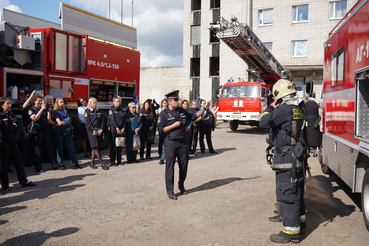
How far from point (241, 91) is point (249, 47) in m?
2.34

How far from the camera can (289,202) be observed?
13.4ft

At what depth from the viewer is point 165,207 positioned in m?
5.27

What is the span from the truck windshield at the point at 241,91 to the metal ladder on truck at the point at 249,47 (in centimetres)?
162

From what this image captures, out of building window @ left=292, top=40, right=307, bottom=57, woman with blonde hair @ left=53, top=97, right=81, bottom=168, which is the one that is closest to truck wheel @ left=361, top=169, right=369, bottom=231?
woman with blonde hair @ left=53, top=97, right=81, bottom=168

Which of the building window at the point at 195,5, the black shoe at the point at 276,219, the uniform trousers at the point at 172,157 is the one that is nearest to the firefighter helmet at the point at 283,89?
the black shoe at the point at 276,219

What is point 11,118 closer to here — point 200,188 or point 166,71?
point 200,188

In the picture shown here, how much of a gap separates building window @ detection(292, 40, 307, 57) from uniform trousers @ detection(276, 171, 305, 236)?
22978 millimetres

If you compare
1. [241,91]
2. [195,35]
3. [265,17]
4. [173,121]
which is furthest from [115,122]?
[195,35]

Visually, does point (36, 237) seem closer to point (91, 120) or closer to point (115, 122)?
point (91, 120)

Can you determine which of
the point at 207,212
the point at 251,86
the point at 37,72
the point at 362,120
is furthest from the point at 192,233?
the point at 251,86

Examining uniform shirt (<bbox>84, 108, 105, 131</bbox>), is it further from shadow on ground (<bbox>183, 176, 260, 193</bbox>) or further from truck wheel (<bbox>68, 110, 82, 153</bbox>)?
shadow on ground (<bbox>183, 176, 260, 193</bbox>)

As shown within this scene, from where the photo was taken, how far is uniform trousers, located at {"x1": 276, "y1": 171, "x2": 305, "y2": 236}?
4.02 meters

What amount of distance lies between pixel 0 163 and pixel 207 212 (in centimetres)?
398

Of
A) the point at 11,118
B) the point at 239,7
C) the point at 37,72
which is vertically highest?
the point at 239,7
